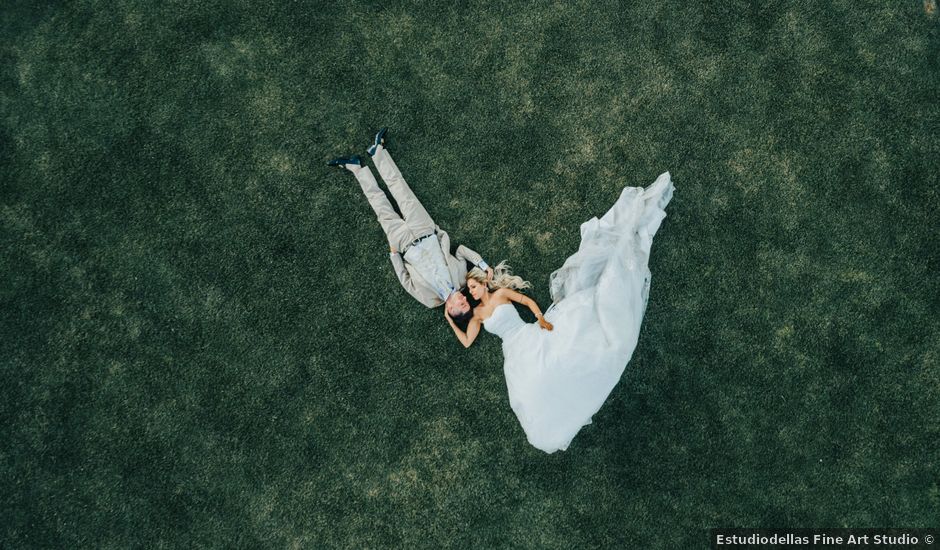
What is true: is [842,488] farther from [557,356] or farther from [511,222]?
[511,222]

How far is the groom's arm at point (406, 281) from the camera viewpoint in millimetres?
4629

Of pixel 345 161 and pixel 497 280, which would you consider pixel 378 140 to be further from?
pixel 497 280

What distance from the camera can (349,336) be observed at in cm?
479

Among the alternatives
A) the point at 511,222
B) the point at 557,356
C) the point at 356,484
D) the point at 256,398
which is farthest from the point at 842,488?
the point at 256,398

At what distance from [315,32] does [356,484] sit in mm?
3997

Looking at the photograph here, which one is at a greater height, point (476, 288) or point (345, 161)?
point (345, 161)

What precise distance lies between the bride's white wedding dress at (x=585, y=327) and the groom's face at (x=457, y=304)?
0.21 meters

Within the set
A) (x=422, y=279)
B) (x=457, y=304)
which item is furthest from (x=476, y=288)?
(x=422, y=279)

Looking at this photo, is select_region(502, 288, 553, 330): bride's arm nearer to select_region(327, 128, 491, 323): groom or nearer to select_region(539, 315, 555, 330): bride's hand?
select_region(539, 315, 555, 330): bride's hand

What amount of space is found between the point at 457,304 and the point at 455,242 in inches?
28.0

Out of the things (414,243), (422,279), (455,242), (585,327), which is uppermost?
(414,243)

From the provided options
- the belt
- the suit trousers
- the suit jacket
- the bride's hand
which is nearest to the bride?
the bride's hand

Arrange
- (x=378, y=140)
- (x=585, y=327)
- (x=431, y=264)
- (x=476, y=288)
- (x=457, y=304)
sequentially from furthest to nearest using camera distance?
(x=378, y=140) < (x=431, y=264) < (x=476, y=288) < (x=457, y=304) < (x=585, y=327)

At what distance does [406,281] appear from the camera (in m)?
4.63
